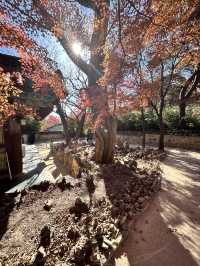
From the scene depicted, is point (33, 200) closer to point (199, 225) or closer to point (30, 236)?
point (30, 236)


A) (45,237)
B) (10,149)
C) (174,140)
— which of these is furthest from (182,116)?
(45,237)

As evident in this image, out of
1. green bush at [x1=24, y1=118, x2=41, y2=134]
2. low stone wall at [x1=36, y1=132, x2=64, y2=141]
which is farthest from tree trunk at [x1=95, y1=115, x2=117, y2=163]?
low stone wall at [x1=36, y1=132, x2=64, y2=141]

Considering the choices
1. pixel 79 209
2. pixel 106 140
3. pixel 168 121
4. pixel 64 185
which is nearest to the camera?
pixel 79 209

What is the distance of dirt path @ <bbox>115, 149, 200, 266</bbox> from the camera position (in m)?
2.84

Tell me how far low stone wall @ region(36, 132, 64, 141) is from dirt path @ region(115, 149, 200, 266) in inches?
1036

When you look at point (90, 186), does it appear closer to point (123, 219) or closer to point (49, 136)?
point (123, 219)

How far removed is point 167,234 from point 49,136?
3026 cm

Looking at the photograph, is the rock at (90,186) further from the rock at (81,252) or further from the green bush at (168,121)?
the green bush at (168,121)

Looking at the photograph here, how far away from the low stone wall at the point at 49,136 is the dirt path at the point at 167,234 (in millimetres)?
26317

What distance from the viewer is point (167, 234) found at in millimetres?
3441

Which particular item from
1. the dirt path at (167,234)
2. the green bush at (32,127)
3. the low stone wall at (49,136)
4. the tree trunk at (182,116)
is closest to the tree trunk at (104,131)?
Answer: the dirt path at (167,234)

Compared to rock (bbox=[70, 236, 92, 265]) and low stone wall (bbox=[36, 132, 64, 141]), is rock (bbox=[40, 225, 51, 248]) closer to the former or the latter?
rock (bbox=[70, 236, 92, 265])

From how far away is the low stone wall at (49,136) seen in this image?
3005 centimetres

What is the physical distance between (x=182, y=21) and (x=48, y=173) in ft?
25.6
